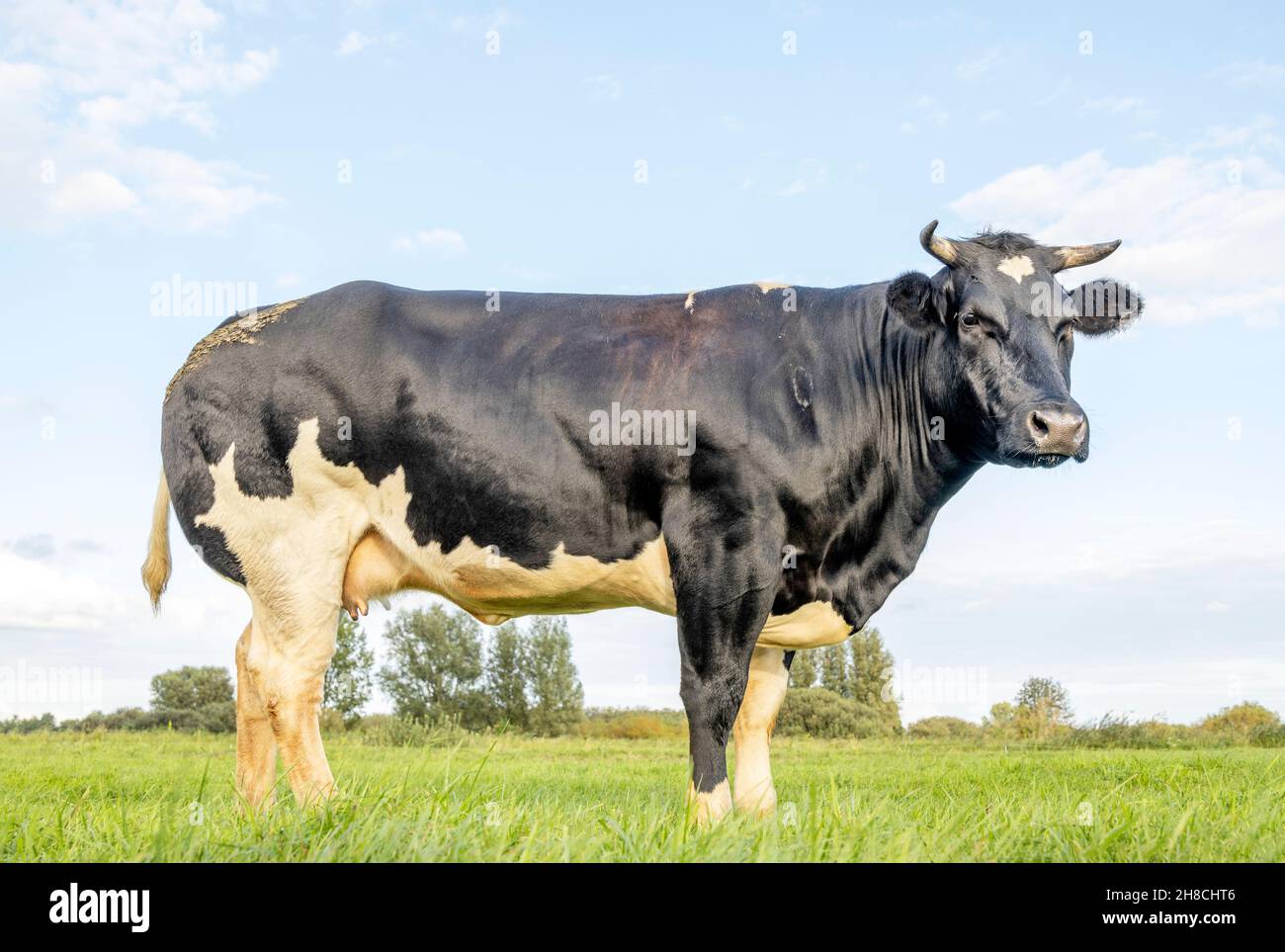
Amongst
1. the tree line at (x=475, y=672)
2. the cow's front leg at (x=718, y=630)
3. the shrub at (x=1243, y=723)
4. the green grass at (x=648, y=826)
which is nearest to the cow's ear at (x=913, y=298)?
the cow's front leg at (x=718, y=630)

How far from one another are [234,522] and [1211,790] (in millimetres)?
7529

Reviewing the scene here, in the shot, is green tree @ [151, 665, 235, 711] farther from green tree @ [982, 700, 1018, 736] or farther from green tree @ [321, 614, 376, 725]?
green tree @ [982, 700, 1018, 736]

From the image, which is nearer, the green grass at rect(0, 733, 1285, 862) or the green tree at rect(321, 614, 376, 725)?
the green grass at rect(0, 733, 1285, 862)

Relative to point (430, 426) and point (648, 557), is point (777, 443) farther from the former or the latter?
point (430, 426)

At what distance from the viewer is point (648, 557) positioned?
22.6 ft

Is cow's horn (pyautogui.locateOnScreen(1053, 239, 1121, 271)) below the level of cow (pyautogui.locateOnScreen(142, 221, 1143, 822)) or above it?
above

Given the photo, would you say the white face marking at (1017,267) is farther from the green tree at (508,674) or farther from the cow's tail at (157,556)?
the green tree at (508,674)

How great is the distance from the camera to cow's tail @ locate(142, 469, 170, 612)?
27.8 ft

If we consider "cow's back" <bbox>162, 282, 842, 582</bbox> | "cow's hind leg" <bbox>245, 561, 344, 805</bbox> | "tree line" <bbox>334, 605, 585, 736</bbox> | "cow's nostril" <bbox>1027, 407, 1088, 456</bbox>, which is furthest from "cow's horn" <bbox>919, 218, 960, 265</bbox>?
"tree line" <bbox>334, 605, 585, 736</bbox>

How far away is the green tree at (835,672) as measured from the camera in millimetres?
21922

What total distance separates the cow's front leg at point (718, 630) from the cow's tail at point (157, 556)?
14.6 feet

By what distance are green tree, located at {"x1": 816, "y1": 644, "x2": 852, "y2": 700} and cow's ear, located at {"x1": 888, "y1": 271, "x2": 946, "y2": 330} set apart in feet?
50.1

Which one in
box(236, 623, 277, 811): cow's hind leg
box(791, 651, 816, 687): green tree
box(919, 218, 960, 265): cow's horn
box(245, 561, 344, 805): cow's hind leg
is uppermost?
box(919, 218, 960, 265): cow's horn
